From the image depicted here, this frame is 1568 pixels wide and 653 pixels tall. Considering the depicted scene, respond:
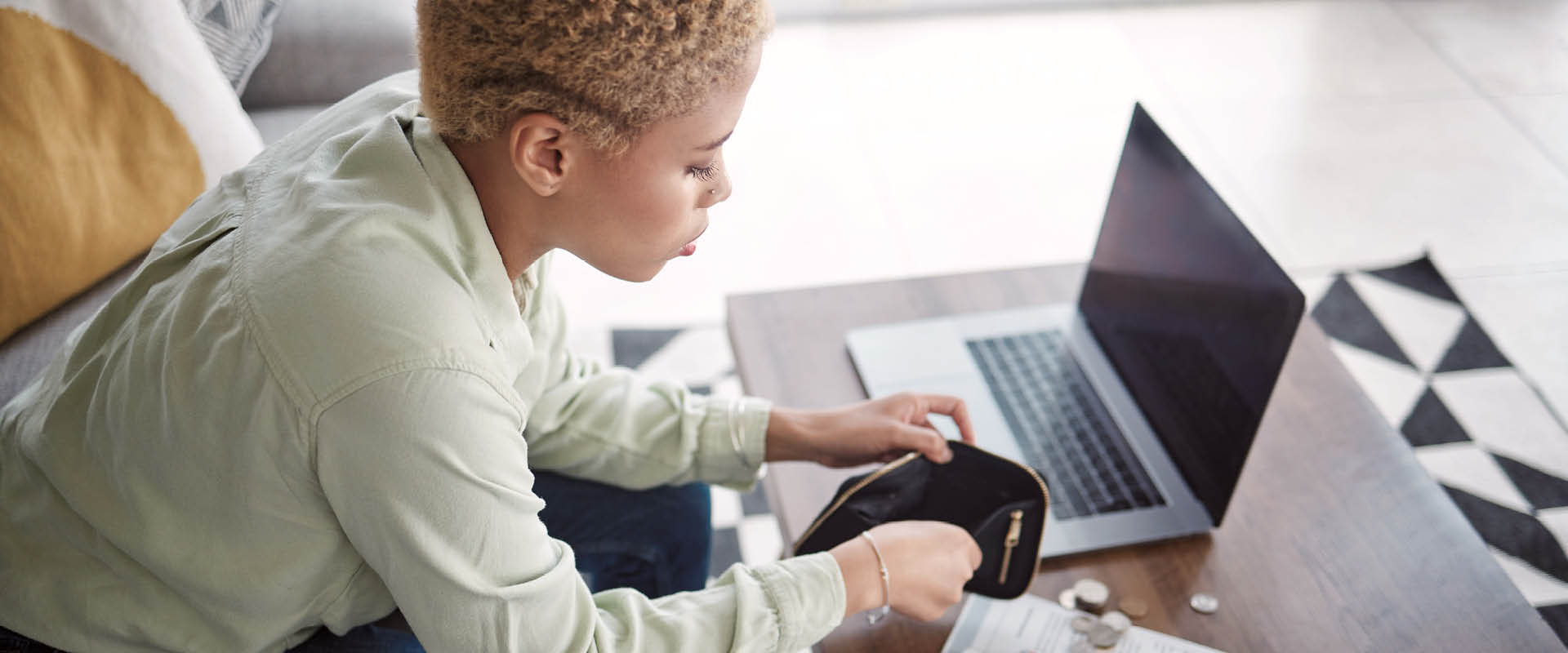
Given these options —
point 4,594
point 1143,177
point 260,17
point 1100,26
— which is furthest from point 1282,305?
point 1100,26

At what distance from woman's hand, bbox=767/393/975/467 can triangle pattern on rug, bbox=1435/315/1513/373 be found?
129 centimetres

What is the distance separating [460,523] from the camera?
827 millimetres

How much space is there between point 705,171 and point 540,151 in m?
0.12

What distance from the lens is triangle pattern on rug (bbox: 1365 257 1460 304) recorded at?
7.47 ft

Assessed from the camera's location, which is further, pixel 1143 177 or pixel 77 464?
pixel 1143 177

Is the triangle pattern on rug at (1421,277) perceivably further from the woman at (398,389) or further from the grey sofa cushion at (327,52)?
the grey sofa cushion at (327,52)

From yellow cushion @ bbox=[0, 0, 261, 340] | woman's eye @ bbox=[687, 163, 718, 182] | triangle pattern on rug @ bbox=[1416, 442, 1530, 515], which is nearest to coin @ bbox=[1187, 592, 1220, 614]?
woman's eye @ bbox=[687, 163, 718, 182]

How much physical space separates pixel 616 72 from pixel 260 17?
1140 millimetres

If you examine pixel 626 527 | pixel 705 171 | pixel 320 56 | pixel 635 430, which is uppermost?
pixel 705 171

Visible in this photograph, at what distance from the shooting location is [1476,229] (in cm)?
245

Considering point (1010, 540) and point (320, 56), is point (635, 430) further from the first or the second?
point (320, 56)

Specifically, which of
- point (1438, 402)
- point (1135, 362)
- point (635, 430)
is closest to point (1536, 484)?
point (1438, 402)

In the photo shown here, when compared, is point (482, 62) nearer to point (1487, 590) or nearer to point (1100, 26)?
point (1487, 590)

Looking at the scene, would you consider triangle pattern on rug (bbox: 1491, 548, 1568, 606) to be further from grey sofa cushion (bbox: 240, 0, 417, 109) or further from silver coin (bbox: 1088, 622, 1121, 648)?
grey sofa cushion (bbox: 240, 0, 417, 109)
